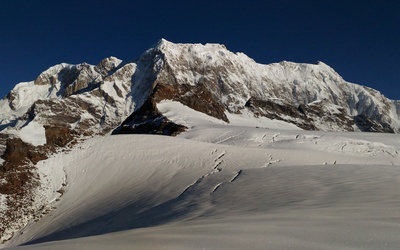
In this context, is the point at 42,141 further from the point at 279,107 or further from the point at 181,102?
the point at 279,107

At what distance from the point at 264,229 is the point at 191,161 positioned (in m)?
18.9

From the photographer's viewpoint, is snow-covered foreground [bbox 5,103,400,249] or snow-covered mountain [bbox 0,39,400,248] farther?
snow-covered mountain [bbox 0,39,400,248]

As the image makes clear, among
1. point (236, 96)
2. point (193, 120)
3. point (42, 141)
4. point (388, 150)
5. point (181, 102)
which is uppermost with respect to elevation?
point (236, 96)

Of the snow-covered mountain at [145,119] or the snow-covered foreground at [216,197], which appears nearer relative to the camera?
the snow-covered foreground at [216,197]

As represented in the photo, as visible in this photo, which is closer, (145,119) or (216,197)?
(216,197)

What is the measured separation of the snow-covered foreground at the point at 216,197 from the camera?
16.5 feet

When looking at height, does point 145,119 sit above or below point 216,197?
above

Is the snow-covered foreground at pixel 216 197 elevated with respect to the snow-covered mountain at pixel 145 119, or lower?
lower

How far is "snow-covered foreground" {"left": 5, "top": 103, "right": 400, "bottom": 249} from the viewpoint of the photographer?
16.5 feet

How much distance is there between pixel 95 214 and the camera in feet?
56.8

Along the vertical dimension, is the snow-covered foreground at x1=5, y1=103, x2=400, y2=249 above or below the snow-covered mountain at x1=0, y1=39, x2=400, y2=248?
below

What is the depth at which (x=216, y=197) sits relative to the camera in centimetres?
1258

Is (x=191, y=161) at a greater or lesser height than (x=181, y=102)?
lesser

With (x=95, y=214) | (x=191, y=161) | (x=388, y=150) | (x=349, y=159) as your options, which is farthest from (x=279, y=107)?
(x=95, y=214)
